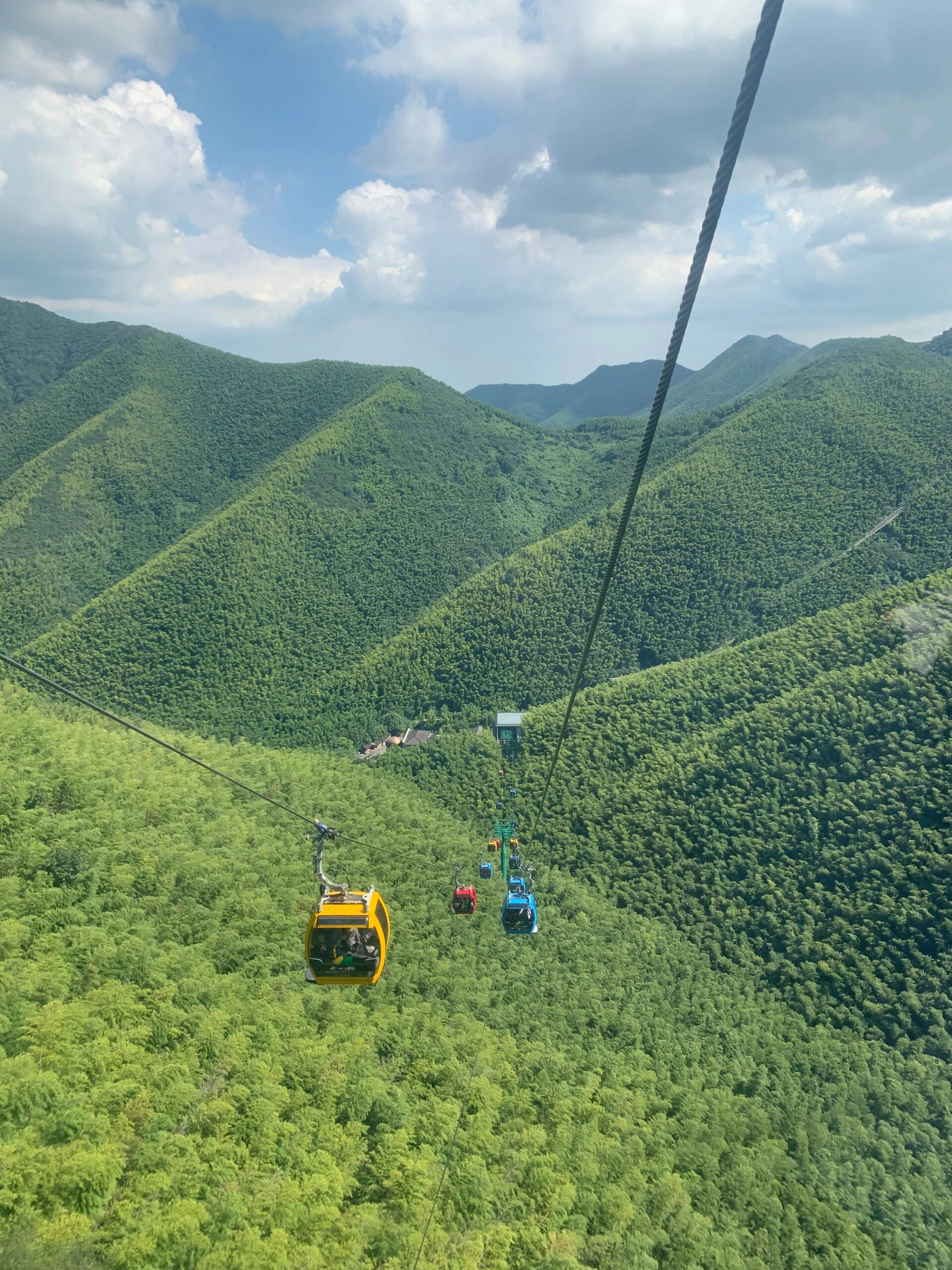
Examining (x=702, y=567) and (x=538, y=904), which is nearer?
(x=538, y=904)

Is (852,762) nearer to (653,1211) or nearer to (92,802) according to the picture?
(653,1211)

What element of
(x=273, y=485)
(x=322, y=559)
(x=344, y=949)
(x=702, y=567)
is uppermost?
(x=273, y=485)

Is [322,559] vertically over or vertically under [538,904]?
over

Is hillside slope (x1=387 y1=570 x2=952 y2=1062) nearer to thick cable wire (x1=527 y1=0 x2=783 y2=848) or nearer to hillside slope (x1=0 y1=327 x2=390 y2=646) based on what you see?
thick cable wire (x1=527 y1=0 x2=783 y2=848)

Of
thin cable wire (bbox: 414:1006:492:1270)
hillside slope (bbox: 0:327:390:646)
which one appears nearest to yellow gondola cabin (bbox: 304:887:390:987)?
thin cable wire (bbox: 414:1006:492:1270)

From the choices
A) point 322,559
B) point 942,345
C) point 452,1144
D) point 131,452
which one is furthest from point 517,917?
point 942,345

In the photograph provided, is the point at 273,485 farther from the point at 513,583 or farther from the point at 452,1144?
the point at 452,1144

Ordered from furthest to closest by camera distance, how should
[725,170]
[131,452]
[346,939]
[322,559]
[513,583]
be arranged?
[131,452] < [322,559] < [513,583] < [346,939] < [725,170]
